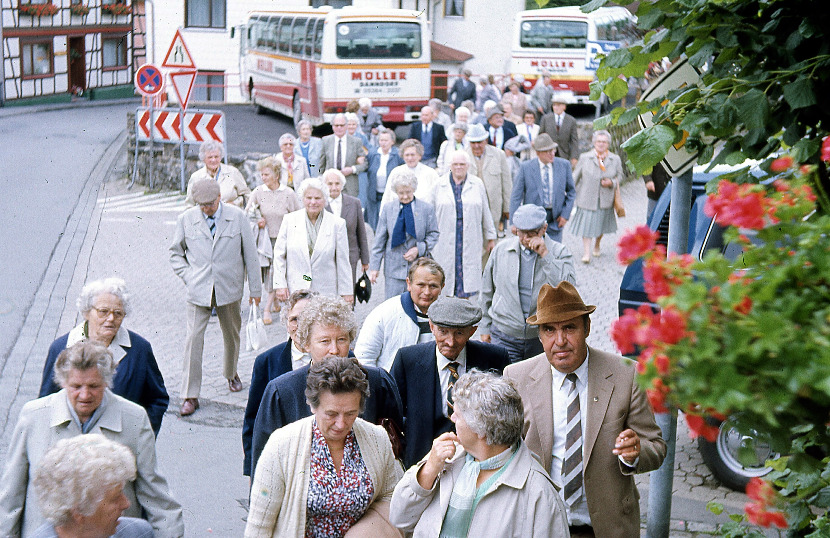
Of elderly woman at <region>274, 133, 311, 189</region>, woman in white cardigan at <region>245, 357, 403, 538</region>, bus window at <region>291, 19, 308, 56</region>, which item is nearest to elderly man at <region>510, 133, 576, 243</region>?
elderly woman at <region>274, 133, 311, 189</region>

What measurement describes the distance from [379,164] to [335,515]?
423 inches

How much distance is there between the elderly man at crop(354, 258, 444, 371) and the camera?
22.5 ft

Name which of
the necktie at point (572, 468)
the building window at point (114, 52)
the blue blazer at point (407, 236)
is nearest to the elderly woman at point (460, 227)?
the blue blazer at point (407, 236)

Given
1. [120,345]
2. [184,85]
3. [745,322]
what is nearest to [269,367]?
[120,345]

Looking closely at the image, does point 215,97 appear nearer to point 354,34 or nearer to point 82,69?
point 82,69

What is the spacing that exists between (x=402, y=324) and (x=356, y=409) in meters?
2.20

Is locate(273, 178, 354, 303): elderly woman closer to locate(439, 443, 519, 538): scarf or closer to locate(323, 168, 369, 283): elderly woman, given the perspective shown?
locate(323, 168, 369, 283): elderly woman

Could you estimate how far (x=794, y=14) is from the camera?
361 cm

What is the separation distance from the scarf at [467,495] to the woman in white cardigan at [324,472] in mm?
470

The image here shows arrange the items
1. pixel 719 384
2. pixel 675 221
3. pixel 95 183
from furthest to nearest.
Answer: pixel 95 183 < pixel 675 221 < pixel 719 384

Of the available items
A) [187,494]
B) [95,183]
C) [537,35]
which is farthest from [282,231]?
[537,35]

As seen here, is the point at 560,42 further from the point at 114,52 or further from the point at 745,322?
the point at 745,322

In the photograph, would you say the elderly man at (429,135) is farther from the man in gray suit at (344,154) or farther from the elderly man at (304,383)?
the elderly man at (304,383)

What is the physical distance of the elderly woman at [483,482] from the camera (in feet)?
13.7
